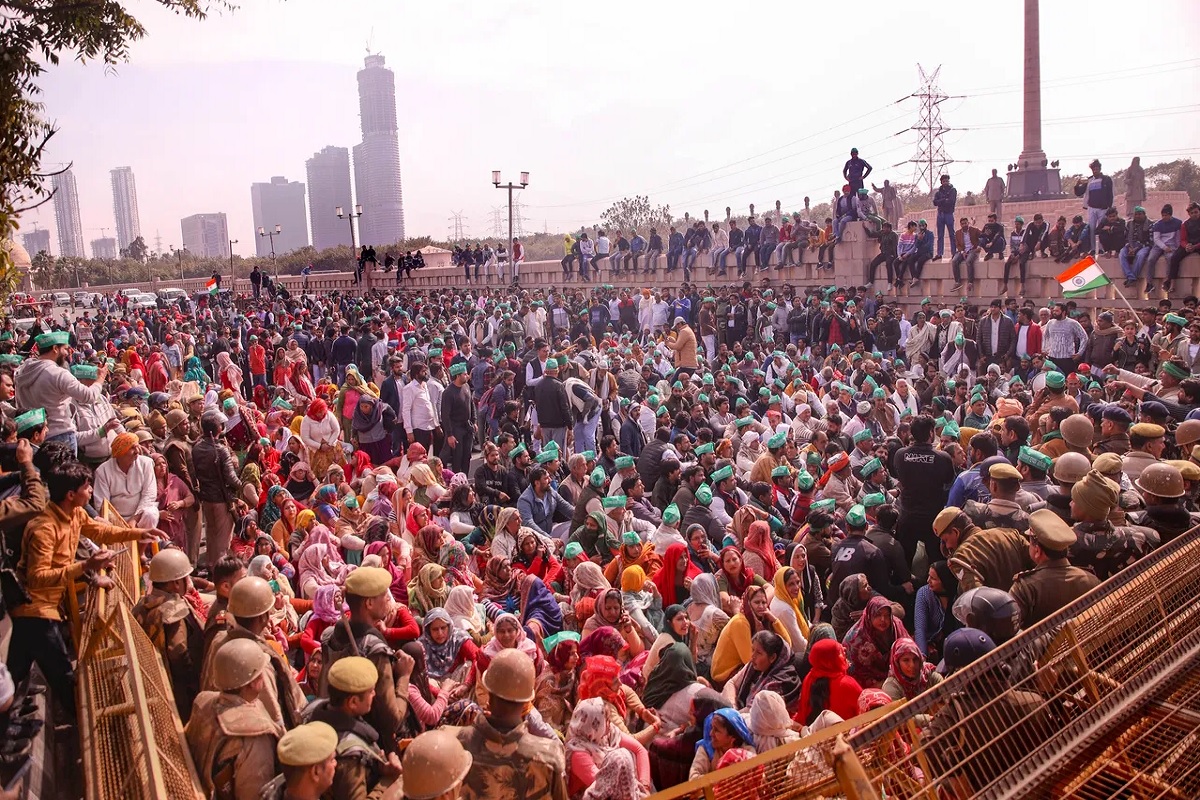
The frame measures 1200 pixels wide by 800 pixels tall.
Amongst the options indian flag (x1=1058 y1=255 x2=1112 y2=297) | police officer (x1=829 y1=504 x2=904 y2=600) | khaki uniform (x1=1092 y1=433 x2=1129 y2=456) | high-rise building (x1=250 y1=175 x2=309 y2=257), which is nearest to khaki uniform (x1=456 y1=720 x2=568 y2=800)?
police officer (x1=829 y1=504 x2=904 y2=600)

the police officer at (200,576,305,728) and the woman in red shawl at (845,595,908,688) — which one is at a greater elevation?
the police officer at (200,576,305,728)

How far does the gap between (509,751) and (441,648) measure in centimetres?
191

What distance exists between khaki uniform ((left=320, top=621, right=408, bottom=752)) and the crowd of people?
0.02 meters

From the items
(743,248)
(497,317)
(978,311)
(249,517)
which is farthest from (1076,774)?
(743,248)

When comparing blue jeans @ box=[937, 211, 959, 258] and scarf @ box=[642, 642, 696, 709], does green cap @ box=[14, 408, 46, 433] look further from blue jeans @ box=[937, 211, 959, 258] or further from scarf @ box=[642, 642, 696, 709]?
blue jeans @ box=[937, 211, 959, 258]

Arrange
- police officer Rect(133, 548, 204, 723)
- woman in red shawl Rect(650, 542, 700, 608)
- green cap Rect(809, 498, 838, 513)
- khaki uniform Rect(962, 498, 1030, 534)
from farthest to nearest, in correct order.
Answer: green cap Rect(809, 498, 838, 513), woman in red shawl Rect(650, 542, 700, 608), khaki uniform Rect(962, 498, 1030, 534), police officer Rect(133, 548, 204, 723)

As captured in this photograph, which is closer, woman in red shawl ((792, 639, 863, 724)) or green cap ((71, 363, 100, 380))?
woman in red shawl ((792, 639, 863, 724))

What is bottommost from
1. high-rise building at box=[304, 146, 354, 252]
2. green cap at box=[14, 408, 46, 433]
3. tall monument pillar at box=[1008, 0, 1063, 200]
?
green cap at box=[14, 408, 46, 433]

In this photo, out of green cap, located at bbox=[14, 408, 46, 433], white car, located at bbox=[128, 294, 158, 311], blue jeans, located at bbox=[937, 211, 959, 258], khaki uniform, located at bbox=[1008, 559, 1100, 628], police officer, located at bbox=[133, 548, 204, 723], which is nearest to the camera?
khaki uniform, located at bbox=[1008, 559, 1100, 628]

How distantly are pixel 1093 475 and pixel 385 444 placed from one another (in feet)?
25.8

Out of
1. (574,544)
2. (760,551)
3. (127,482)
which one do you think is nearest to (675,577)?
(760,551)

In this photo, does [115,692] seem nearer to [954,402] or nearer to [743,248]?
[954,402]

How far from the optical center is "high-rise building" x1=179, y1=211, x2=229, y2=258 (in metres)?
158

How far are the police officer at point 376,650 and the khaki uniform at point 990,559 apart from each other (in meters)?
3.14
